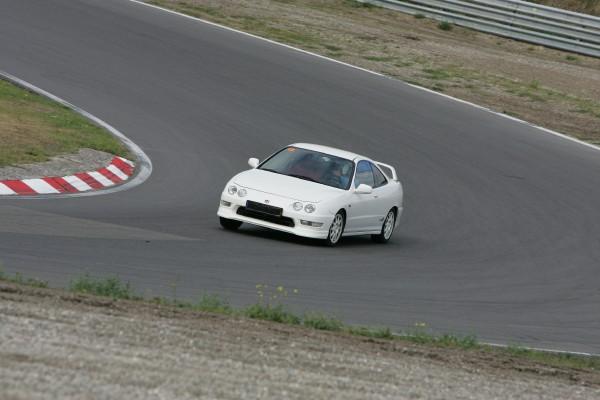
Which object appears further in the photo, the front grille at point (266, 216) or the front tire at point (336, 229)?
the front tire at point (336, 229)

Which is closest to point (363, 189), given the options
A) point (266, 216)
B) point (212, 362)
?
point (266, 216)

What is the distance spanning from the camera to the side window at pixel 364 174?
1870 centimetres

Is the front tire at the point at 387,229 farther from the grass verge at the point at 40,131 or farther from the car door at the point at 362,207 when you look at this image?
the grass verge at the point at 40,131

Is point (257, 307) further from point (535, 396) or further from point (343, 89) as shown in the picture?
point (343, 89)

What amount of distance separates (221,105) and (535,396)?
1896 cm

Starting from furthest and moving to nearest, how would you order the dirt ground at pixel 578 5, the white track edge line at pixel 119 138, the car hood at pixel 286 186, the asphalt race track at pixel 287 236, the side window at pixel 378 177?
the dirt ground at pixel 578 5, the side window at pixel 378 177, the white track edge line at pixel 119 138, the car hood at pixel 286 186, the asphalt race track at pixel 287 236

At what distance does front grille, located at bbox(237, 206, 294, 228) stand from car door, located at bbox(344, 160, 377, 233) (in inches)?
47.3

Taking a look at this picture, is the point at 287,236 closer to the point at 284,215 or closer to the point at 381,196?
the point at 284,215

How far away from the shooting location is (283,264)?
1509 centimetres

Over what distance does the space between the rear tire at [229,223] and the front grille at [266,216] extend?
23cm

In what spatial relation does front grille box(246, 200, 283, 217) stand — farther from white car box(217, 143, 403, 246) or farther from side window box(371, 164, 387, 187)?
side window box(371, 164, 387, 187)

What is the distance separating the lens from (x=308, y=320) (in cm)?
1123

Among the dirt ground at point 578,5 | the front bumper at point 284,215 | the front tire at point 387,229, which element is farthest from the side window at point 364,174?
the dirt ground at point 578,5

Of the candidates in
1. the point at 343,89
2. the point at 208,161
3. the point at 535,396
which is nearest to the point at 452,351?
the point at 535,396
